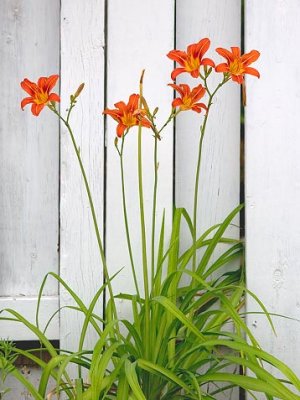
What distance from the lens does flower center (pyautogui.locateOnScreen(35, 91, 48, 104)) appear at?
1.70 metres

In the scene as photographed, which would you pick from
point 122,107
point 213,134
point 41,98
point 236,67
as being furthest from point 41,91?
point 213,134

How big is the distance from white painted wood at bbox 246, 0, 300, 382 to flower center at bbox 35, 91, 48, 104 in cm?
65

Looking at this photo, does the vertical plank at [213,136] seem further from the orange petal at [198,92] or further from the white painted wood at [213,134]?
the orange petal at [198,92]

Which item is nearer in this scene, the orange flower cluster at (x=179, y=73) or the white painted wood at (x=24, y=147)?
the orange flower cluster at (x=179, y=73)

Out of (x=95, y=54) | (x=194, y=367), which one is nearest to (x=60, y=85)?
(x=95, y=54)

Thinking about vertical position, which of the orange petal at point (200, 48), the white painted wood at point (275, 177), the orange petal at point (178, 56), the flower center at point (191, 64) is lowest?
the white painted wood at point (275, 177)

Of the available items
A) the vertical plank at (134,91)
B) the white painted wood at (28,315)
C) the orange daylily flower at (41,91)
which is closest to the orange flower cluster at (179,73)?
the orange daylily flower at (41,91)

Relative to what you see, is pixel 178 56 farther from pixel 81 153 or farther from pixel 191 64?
pixel 81 153

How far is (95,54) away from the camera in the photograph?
213 cm

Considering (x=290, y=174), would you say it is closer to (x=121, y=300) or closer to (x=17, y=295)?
(x=121, y=300)

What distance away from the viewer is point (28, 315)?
7.01 ft

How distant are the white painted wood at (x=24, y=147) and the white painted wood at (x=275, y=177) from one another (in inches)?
21.9

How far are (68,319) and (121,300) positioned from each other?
0.15 meters

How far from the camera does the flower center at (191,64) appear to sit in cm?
173
